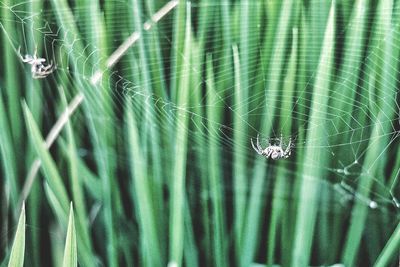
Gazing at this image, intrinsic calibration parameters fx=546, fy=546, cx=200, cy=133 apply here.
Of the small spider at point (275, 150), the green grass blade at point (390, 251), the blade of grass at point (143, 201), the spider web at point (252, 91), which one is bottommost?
the green grass blade at point (390, 251)

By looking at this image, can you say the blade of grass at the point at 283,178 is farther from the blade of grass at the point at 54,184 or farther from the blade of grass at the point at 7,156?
the blade of grass at the point at 7,156

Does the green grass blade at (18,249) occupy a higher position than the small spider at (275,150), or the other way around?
the small spider at (275,150)

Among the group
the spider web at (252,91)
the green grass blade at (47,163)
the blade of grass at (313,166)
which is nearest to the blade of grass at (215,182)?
the spider web at (252,91)

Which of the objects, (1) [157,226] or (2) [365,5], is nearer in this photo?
(2) [365,5]

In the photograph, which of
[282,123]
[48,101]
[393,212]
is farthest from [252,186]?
[48,101]

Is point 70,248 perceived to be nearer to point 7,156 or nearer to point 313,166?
point 7,156

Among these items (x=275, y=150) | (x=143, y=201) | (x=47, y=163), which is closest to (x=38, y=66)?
(x=47, y=163)

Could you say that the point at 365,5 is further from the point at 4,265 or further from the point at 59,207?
the point at 4,265

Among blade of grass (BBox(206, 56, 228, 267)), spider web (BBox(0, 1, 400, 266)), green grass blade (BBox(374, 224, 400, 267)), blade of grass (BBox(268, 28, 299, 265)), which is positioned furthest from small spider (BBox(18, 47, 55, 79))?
green grass blade (BBox(374, 224, 400, 267))

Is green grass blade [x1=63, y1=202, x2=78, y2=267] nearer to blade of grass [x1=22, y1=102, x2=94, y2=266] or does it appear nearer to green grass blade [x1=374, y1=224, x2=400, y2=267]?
blade of grass [x1=22, y1=102, x2=94, y2=266]
